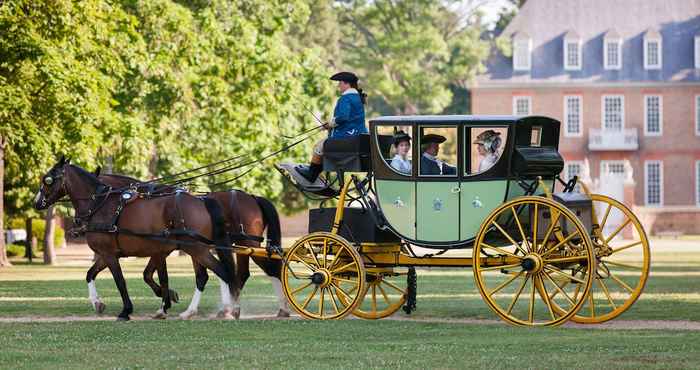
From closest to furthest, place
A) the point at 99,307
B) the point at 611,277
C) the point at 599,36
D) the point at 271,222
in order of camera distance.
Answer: the point at 611,277
the point at 99,307
the point at 271,222
the point at 599,36

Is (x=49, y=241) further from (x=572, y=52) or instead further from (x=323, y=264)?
(x=572, y=52)

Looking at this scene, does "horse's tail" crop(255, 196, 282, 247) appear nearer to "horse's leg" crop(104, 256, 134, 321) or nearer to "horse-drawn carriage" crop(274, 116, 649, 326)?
"horse-drawn carriage" crop(274, 116, 649, 326)

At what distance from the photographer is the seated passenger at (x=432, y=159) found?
55.1 feet

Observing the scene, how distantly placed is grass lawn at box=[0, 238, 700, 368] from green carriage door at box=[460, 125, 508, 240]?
124cm

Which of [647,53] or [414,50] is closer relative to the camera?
[414,50]

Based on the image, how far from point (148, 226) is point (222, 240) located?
0.92 m

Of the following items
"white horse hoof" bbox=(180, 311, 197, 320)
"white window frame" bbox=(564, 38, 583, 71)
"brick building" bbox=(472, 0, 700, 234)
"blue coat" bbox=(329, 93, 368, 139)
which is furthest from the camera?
"white window frame" bbox=(564, 38, 583, 71)

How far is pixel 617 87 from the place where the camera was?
76375 mm

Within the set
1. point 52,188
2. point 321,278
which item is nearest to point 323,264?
point 321,278

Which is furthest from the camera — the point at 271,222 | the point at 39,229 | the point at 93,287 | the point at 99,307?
the point at 39,229

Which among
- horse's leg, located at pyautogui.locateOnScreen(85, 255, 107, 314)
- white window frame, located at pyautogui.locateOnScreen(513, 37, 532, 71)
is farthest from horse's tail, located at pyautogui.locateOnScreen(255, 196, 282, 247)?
white window frame, located at pyautogui.locateOnScreen(513, 37, 532, 71)

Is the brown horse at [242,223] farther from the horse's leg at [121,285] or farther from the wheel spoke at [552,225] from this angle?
the wheel spoke at [552,225]

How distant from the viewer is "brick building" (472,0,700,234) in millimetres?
75938

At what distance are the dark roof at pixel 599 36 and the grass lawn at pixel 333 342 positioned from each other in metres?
56.4
